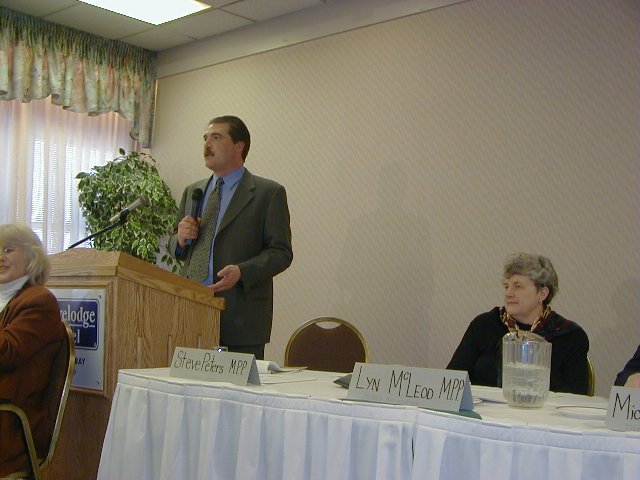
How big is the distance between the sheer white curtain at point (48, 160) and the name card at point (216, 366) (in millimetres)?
3410

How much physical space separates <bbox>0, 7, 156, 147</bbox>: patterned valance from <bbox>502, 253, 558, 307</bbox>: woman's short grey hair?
3.48 m

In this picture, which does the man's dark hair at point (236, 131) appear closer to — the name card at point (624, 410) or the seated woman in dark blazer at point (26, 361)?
the seated woman in dark blazer at point (26, 361)

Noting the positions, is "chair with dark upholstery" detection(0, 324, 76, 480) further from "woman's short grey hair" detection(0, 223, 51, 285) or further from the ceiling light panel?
the ceiling light panel

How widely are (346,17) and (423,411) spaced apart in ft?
11.2

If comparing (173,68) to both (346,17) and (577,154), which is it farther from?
(577,154)

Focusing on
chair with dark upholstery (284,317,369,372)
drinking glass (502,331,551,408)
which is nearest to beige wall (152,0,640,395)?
chair with dark upholstery (284,317,369,372)

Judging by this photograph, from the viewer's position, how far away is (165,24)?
4.92m

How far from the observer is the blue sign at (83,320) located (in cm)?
218

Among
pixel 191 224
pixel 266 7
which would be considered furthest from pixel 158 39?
pixel 191 224

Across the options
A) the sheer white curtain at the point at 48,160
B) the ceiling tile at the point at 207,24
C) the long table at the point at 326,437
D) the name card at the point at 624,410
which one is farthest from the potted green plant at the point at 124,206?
the name card at the point at 624,410

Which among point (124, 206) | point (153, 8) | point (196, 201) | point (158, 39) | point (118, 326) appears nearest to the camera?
point (118, 326)

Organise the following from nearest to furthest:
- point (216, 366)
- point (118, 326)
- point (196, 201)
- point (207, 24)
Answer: point (216, 366), point (118, 326), point (196, 201), point (207, 24)

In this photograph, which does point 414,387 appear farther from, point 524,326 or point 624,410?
point 524,326

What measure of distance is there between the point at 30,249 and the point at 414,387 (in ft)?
4.73
